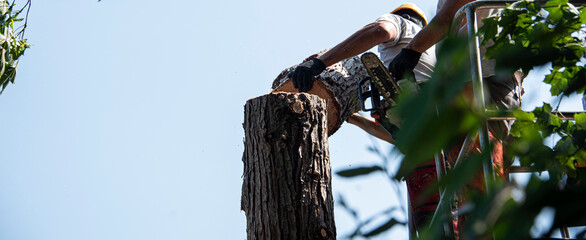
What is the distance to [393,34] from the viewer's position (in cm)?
368

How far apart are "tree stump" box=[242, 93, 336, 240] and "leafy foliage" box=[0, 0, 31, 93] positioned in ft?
4.25

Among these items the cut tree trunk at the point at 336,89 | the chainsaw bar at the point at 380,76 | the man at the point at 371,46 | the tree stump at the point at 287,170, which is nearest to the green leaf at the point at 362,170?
the tree stump at the point at 287,170

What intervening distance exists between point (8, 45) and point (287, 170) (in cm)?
172

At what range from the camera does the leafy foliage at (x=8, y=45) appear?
120 inches

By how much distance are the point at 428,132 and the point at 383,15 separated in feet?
11.5

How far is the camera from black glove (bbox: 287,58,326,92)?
11.7 ft

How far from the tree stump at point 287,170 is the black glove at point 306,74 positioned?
637mm

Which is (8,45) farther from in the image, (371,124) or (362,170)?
(362,170)

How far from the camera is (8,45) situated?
3.27 meters

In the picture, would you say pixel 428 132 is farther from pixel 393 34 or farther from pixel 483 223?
pixel 393 34

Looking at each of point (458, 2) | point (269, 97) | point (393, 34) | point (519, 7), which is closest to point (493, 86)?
point (458, 2)

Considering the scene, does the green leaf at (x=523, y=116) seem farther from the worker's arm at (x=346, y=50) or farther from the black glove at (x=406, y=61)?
the worker's arm at (x=346, y=50)

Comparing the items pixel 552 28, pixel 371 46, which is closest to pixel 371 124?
pixel 371 46

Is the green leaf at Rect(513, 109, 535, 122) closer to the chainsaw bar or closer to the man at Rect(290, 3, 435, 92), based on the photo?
the chainsaw bar
